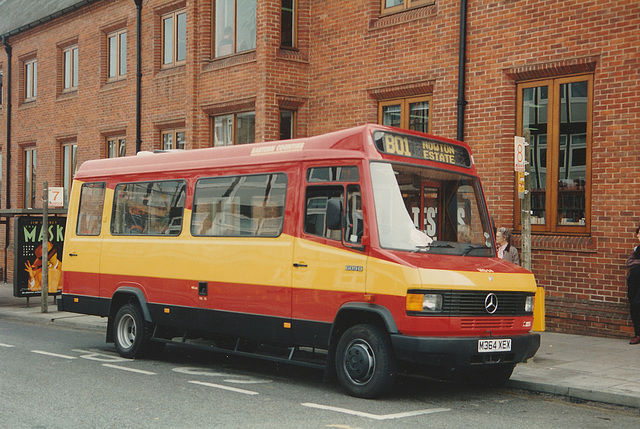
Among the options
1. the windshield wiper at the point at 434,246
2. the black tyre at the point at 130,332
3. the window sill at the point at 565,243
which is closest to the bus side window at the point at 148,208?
the black tyre at the point at 130,332

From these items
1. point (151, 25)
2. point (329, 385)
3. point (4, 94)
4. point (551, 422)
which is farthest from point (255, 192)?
point (4, 94)

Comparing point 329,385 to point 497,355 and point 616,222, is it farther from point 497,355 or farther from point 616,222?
point 616,222

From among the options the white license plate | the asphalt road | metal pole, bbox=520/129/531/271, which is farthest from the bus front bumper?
metal pole, bbox=520/129/531/271

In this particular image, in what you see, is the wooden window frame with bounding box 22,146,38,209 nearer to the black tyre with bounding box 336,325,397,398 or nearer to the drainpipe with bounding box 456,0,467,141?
the drainpipe with bounding box 456,0,467,141

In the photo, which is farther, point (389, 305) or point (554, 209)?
point (554, 209)

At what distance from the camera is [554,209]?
42.4 feet

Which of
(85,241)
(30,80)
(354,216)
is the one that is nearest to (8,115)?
(30,80)

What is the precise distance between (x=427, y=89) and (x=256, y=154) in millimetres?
6246

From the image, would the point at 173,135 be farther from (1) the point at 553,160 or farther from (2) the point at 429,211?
(2) the point at 429,211

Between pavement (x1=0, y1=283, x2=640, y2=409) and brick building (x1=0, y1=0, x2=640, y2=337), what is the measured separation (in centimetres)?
82

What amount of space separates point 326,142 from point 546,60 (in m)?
5.85

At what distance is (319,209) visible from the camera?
851 centimetres

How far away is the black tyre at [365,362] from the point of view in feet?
25.3

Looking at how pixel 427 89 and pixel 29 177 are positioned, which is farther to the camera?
pixel 29 177
